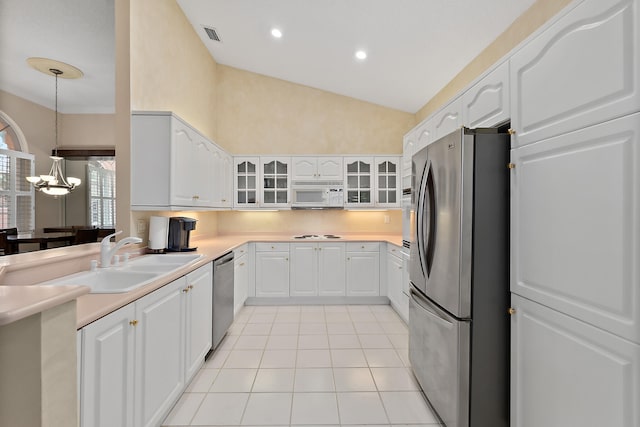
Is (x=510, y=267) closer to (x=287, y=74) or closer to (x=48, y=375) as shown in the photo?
(x=48, y=375)

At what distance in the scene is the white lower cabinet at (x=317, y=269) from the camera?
156 inches

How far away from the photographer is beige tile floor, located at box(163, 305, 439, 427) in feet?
6.09

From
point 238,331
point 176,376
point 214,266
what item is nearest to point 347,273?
point 238,331

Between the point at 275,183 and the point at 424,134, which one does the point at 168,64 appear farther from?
the point at 424,134

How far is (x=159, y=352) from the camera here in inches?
65.0

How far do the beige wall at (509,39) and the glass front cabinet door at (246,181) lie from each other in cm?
276

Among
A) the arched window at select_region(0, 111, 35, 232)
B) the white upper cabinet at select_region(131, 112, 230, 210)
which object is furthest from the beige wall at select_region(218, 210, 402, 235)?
the arched window at select_region(0, 111, 35, 232)

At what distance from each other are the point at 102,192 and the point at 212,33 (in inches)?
100.0

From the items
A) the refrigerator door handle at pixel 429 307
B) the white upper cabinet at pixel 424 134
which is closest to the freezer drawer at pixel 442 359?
the refrigerator door handle at pixel 429 307

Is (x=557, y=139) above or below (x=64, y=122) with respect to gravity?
below

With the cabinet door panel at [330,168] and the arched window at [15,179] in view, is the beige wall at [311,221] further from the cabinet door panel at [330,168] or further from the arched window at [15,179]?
the arched window at [15,179]

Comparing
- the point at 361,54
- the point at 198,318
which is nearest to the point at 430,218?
the point at 198,318

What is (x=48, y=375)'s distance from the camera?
725 mm

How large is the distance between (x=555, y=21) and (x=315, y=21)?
2307 mm
